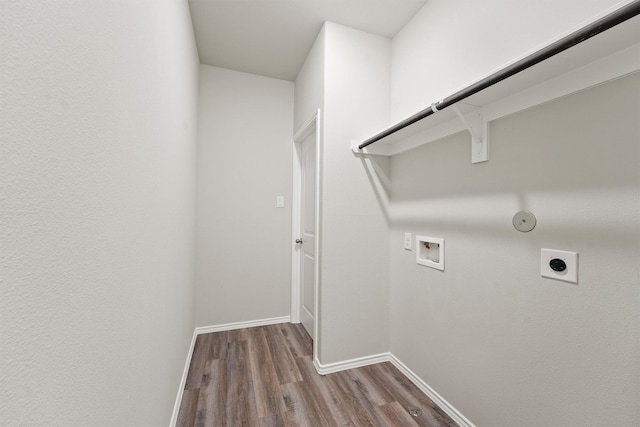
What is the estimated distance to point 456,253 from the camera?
150 centimetres

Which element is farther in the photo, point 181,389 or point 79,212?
point 181,389

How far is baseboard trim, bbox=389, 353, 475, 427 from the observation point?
142 cm

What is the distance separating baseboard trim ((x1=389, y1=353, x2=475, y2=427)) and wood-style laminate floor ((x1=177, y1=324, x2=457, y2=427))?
0.03 metres

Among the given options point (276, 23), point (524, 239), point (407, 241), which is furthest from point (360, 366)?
point (276, 23)

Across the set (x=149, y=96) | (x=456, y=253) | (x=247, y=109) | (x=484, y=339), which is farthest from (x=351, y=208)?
(x=247, y=109)

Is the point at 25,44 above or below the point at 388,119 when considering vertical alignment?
below

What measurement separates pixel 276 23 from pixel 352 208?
1.51m

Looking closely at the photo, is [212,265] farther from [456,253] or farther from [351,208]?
[456,253]

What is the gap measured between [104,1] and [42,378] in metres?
0.74

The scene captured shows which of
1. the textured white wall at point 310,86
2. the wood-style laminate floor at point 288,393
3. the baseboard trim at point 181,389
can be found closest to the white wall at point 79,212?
the baseboard trim at point 181,389

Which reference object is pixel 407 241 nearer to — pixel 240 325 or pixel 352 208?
pixel 352 208

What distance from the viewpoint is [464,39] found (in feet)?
4.83

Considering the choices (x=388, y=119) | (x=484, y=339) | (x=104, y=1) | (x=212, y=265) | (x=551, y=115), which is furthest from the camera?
(x=212, y=265)

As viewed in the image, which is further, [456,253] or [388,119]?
[388,119]
